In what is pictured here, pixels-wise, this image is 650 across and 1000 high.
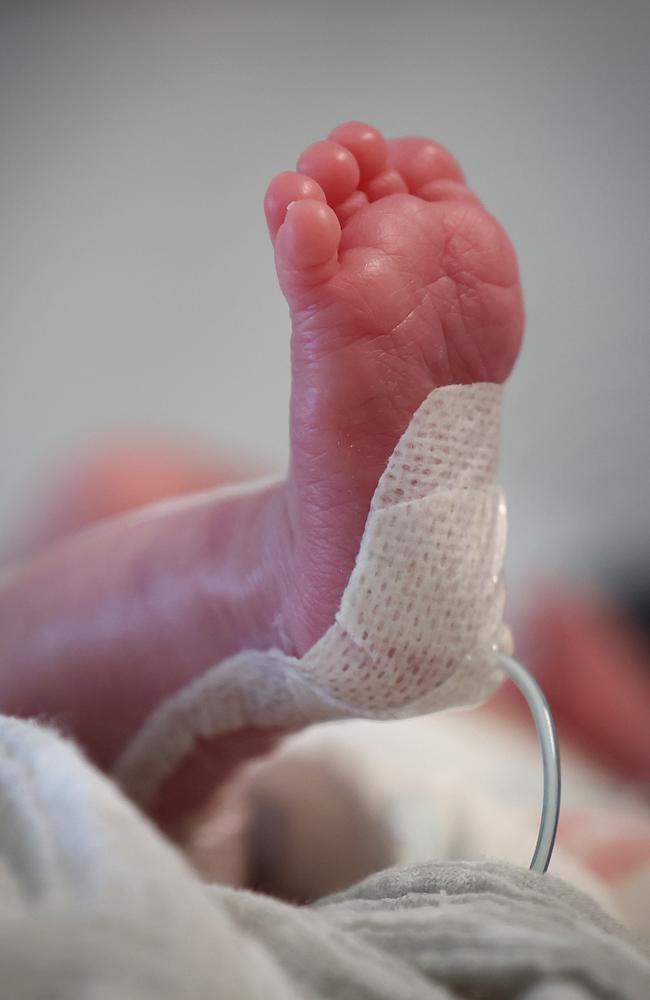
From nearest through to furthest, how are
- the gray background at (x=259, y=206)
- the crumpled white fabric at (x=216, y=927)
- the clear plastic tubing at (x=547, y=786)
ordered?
the crumpled white fabric at (x=216, y=927)
the clear plastic tubing at (x=547, y=786)
the gray background at (x=259, y=206)

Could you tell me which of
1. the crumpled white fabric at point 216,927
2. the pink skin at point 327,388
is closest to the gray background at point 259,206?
the pink skin at point 327,388

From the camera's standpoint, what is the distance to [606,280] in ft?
3.41

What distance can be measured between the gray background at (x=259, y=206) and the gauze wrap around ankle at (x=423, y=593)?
0.54 meters

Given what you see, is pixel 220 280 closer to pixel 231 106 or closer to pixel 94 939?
pixel 231 106

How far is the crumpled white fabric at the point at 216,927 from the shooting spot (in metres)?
0.27

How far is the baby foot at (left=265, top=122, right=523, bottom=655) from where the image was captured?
476 millimetres

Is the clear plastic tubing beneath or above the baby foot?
beneath

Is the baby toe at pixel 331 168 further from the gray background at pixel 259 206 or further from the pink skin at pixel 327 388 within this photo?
the gray background at pixel 259 206

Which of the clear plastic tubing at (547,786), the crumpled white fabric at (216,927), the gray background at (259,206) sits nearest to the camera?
the crumpled white fabric at (216,927)

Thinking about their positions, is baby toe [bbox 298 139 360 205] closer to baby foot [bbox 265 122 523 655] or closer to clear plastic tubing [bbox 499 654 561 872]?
baby foot [bbox 265 122 523 655]

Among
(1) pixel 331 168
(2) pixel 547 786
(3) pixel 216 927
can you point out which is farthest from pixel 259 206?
(3) pixel 216 927

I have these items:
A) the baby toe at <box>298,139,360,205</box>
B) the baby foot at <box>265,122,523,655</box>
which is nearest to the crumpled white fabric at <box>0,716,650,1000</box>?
the baby foot at <box>265,122,523,655</box>

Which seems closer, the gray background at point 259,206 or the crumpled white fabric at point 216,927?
the crumpled white fabric at point 216,927

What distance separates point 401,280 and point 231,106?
0.85 metres
